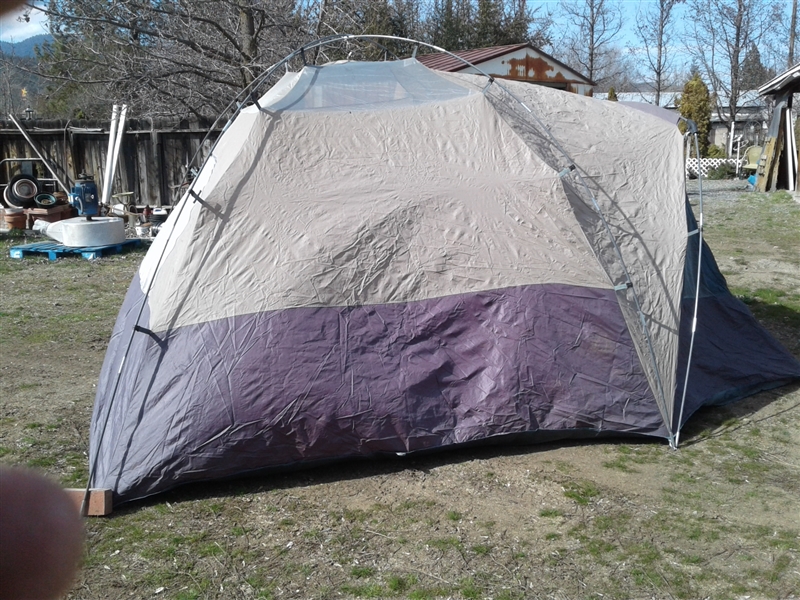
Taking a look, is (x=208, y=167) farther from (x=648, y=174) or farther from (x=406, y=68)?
(x=648, y=174)

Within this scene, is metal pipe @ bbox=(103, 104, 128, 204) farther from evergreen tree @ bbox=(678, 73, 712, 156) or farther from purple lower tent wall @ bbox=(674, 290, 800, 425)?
evergreen tree @ bbox=(678, 73, 712, 156)

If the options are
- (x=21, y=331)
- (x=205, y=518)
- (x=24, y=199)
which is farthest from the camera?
(x=24, y=199)

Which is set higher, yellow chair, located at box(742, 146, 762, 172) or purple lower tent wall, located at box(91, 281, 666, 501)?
yellow chair, located at box(742, 146, 762, 172)

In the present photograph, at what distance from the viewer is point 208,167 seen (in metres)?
5.14

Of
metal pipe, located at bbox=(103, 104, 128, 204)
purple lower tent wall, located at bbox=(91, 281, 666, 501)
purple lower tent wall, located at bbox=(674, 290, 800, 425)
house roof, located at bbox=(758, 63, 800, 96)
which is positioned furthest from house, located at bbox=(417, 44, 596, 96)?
purple lower tent wall, located at bbox=(91, 281, 666, 501)

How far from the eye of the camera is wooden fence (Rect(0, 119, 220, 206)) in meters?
14.4

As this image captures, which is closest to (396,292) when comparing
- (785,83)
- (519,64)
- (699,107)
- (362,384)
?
(362,384)

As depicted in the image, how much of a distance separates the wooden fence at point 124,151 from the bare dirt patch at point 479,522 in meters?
Answer: 9.37

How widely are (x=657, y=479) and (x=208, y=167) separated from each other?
A: 3358 millimetres

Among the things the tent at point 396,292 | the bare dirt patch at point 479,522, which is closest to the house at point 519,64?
the tent at point 396,292

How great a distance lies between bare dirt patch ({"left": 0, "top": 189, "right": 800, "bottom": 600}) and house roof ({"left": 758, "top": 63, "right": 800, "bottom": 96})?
50.3 ft

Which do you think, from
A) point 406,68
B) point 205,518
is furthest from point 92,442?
point 406,68

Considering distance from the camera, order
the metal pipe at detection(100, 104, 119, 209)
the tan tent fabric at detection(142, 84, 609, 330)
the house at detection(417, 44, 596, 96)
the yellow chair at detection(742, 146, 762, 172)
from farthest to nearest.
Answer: the yellow chair at detection(742, 146, 762, 172) → the house at detection(417, 44, 596, 96) → the metal pipe at detection(100, 104, 119, 209) → the tan tent fabric at detection(142, 84, 609, 330)

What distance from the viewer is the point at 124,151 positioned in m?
14.8
